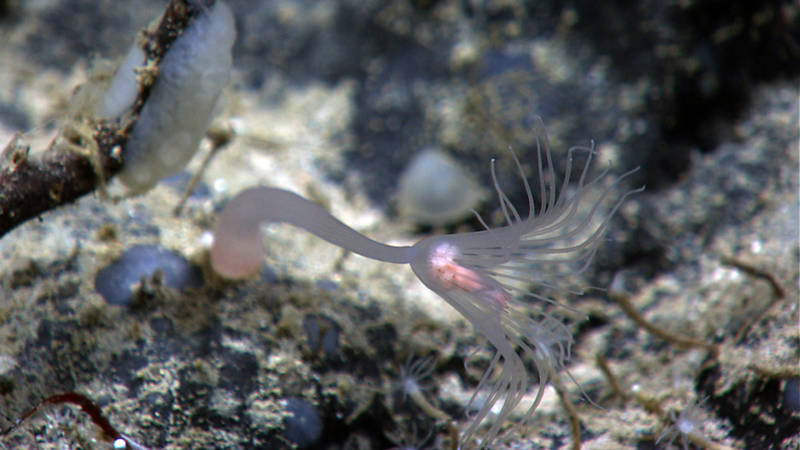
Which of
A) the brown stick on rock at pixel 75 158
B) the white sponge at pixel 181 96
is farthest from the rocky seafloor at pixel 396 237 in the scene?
the white sponge at pixel 181 96

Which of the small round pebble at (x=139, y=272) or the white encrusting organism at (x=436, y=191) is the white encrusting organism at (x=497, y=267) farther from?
the white encrusting organism at (x=436, y=191)

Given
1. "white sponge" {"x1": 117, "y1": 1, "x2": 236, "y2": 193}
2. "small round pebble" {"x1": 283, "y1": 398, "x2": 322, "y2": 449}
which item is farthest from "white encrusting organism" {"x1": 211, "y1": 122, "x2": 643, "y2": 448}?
"small round pebble" {"x1": 283, "y1": 398, "x2": 322, "y2": 449}

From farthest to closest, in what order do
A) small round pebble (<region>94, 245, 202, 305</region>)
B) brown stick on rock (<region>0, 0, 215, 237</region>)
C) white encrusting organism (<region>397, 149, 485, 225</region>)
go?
white encrusting organism (<region>397, 149, 485, 225</region>) < small round pebble (<region>94, 245, 202, 305</region>) < brown stick on rock (<region>0, 0, 215, 237</region>)

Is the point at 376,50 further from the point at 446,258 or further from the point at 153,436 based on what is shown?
the point at 153,436

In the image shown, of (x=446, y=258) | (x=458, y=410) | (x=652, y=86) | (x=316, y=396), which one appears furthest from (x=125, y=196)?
(x=652, y=86)

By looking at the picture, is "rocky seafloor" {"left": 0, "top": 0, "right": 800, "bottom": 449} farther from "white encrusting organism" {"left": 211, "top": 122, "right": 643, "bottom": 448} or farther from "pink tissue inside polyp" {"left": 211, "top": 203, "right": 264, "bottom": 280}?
"white encrusting organism" {"left": 211, "top": 122, "right": 643, "bottom": 448}

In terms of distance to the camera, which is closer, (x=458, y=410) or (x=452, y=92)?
(x=458, y=410)
